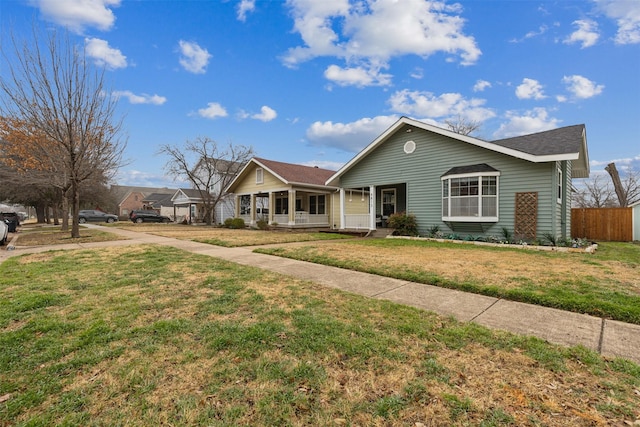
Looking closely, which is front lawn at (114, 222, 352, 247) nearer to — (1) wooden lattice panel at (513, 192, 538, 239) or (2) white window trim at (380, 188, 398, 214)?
(2) white window trim at (380, 188, 398, 214)

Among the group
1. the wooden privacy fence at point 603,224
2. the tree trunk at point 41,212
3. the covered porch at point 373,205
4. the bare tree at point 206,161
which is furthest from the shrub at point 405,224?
the tree trunk at point 41,212

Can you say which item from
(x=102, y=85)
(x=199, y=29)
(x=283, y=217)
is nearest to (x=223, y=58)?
(x=199, y=29)

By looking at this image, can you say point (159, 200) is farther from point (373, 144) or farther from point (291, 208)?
point (373, 144)

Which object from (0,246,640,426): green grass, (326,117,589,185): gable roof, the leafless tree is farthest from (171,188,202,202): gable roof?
the leafless tree

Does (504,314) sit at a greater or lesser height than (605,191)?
lesser

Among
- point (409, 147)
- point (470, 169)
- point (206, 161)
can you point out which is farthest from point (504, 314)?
point (206, 161)

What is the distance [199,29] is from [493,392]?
14.1 meters

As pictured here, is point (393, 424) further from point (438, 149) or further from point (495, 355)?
point (438, 149)

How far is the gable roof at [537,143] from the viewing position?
9.75 metres

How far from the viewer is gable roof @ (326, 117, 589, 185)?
975 centimetres

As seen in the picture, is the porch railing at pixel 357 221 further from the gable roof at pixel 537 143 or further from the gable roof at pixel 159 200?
the gable roof at pixel 159 200

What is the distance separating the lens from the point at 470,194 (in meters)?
11.9

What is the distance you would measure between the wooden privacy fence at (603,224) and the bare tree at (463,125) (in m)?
17.7

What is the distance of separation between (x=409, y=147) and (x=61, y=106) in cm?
1470
